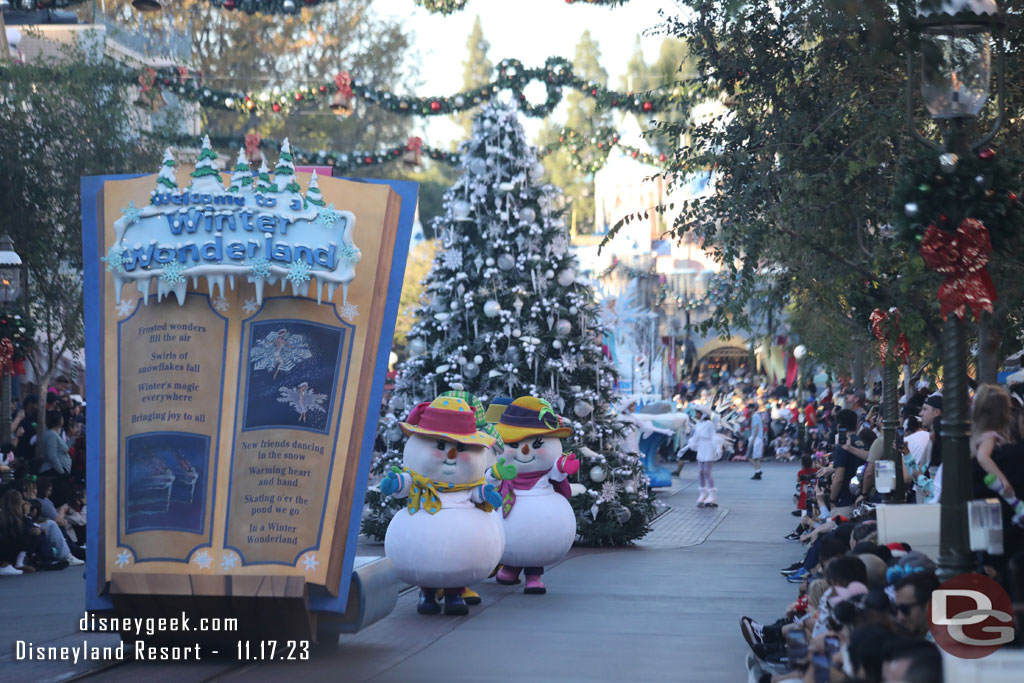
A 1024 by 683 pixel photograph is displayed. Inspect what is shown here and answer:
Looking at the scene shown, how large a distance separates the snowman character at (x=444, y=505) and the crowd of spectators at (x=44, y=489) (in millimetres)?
5442

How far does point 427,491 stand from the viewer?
10750mm

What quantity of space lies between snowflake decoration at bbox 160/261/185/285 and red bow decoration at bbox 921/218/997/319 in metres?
4.91

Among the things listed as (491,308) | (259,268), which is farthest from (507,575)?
(259,268)

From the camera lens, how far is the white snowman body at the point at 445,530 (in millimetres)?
10570

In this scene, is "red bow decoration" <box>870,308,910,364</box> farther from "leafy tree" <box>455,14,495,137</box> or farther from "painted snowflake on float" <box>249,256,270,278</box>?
"leafy tree" <box>455,14,495,137</box>

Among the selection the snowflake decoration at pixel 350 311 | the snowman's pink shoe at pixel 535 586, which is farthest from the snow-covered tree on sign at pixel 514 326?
the snowflake decoration at pixel 350 311

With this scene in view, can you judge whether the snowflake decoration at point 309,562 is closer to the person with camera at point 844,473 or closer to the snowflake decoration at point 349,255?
the snowflake decoration at point 349,255

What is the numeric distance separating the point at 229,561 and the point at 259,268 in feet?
6.84

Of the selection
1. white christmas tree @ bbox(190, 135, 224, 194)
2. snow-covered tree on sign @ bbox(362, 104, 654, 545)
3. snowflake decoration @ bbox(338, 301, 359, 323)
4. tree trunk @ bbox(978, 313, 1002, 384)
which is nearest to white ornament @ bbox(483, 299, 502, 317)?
snow-covered tree on sign @ bbox(362, 104, 654, 545)

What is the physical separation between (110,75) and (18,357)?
7.25m

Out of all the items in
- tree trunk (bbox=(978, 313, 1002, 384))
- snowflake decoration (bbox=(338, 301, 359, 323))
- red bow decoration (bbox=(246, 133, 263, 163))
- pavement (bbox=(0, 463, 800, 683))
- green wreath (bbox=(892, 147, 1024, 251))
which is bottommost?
pavement (bbox=(0, 463, 800, 683))

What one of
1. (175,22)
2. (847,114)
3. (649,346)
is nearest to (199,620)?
(847,114)

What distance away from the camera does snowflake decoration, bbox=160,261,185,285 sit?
8.70m

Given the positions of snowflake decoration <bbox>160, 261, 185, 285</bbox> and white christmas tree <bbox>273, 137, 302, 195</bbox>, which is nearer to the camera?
snowflake decoration <bbox>160, 261, 185, 285</bbox>
